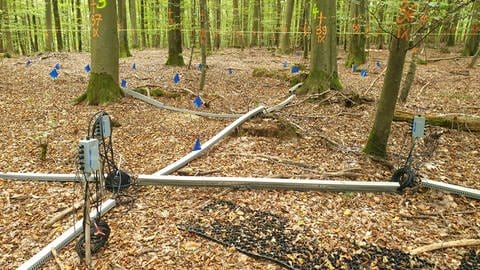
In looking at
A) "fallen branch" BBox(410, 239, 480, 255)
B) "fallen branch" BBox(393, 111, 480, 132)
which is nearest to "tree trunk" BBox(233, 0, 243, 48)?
"fallen branch" BBox(393, 111, 480, 132)

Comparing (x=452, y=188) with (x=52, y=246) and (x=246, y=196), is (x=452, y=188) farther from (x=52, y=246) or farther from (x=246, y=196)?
(x=52, y=246)

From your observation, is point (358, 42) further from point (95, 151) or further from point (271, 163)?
point (95, 151)

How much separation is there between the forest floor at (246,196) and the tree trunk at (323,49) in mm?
788

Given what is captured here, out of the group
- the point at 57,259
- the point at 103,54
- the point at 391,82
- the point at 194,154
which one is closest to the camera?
the point at 57,259

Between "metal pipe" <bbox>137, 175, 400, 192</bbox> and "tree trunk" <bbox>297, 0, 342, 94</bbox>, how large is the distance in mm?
4490

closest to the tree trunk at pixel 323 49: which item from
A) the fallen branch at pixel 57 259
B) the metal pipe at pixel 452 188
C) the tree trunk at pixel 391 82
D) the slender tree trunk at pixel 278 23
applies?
the tree trunk at pixel 391 82

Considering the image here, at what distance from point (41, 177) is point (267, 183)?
3.09 m

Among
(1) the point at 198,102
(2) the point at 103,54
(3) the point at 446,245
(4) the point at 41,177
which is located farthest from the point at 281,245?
(2) the point at 103,54

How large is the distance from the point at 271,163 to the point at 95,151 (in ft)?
9.45

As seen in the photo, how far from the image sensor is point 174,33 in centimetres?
1198

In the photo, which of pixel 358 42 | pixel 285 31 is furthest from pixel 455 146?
pixel 285 31

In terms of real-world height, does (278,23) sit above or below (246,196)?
above

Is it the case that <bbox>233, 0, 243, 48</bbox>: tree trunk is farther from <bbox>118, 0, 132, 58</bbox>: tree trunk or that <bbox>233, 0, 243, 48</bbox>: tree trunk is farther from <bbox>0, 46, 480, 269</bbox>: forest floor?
<bbox>0, 46, 480, 269</bbox>: forest floor

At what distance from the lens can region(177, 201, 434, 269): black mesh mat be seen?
2.99 meters
